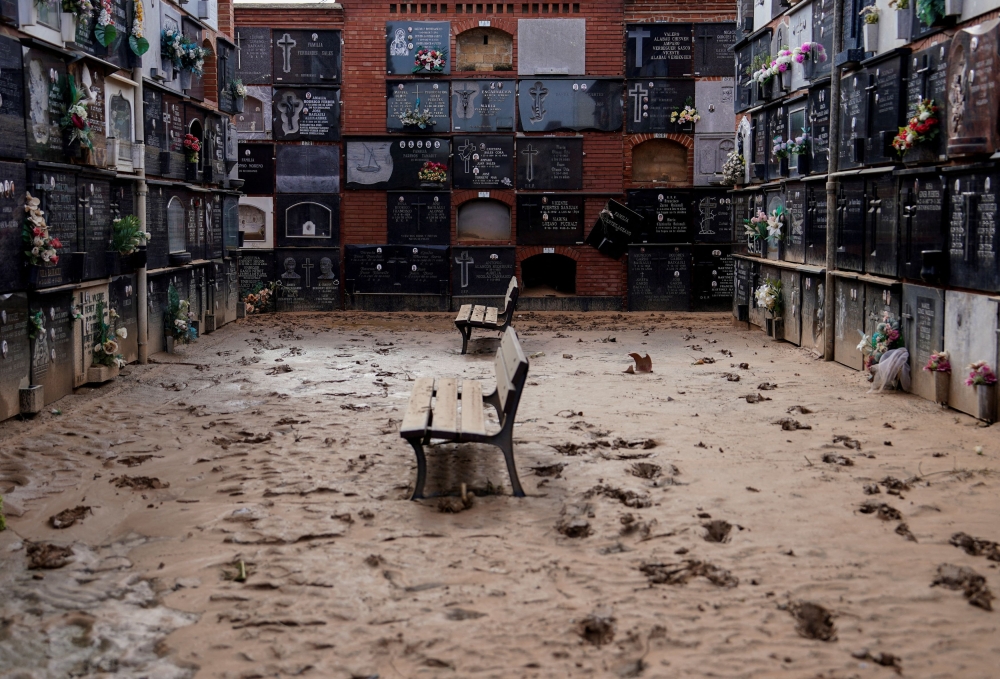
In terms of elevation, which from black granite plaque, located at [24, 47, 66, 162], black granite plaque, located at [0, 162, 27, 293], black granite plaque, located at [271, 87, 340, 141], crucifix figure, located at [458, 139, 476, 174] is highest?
black granite plaque, located at [271, 87, 340, 141]

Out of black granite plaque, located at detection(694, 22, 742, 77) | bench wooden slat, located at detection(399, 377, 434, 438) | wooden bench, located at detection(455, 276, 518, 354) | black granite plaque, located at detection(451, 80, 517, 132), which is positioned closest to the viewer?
bench wooden slat, located at detection(399, 377, 434, 438)

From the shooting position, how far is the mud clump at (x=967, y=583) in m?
4.08

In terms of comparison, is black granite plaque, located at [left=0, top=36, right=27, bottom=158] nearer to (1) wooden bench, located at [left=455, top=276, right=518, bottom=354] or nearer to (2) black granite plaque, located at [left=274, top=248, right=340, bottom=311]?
(1) wooden bench, located at [left=455, top=276, right=518, bottom=354]

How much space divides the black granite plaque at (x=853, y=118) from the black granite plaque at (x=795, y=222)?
1.29 m

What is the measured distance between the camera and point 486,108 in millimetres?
17219

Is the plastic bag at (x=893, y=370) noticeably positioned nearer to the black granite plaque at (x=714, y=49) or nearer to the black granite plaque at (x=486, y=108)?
the black granite plaque at (x=714, y=49)

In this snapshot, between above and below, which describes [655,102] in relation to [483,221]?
above

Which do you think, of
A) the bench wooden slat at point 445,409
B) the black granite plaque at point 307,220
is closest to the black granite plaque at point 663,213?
the black granite plaque at point 307,220

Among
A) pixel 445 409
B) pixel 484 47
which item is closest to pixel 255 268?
pixel 484 47

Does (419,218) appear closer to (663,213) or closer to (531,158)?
(531,158)

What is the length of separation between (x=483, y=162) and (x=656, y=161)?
118 inches

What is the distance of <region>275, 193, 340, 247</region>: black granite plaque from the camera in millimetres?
17391

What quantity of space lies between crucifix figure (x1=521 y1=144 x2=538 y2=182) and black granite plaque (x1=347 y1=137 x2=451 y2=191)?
1.32m

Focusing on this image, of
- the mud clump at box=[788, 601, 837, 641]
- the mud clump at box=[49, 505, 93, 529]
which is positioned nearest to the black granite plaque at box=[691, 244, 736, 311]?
the mud clump at box=[49, 505, 93, 529]
